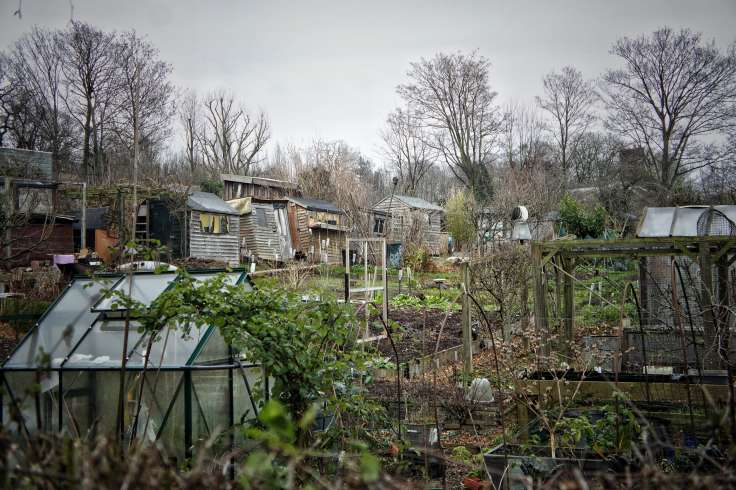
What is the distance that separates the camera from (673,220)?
870cm

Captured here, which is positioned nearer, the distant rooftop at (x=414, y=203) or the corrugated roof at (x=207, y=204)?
the corrugated roof at (x=207, y=204)

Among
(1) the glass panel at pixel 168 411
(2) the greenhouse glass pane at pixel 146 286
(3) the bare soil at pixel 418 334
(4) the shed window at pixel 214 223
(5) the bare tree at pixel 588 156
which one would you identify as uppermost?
(5) the bare tree at pixel 588 156

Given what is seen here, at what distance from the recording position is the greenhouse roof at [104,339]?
4.50 meters

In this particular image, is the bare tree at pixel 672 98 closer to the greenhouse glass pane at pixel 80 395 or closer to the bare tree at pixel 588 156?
the bare tree at pixel 588 156

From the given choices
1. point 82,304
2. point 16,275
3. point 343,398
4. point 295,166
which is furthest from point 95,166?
point 343,398

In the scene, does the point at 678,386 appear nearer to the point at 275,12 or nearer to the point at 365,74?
the point at 275,12

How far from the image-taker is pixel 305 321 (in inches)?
161

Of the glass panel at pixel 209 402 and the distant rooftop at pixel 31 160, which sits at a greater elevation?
the distant rooftop at pixel 31 160

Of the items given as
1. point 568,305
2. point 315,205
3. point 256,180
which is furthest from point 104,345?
point 256,180

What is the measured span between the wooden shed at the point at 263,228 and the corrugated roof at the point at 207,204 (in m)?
1.21

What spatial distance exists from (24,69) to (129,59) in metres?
5.60

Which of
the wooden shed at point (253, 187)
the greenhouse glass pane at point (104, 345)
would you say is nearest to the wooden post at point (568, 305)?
the greenhouse glass pane at point (104, 345)

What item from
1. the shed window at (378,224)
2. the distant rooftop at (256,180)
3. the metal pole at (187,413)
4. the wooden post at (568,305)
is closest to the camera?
the metal pole at (187,413)

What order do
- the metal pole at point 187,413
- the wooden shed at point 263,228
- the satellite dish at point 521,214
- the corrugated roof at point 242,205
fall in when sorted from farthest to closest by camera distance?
the wooden shed at point 263,228, the corrugated roof at point 242,205, the satellite dish at point 521,214, the metal pole at point 187,413
